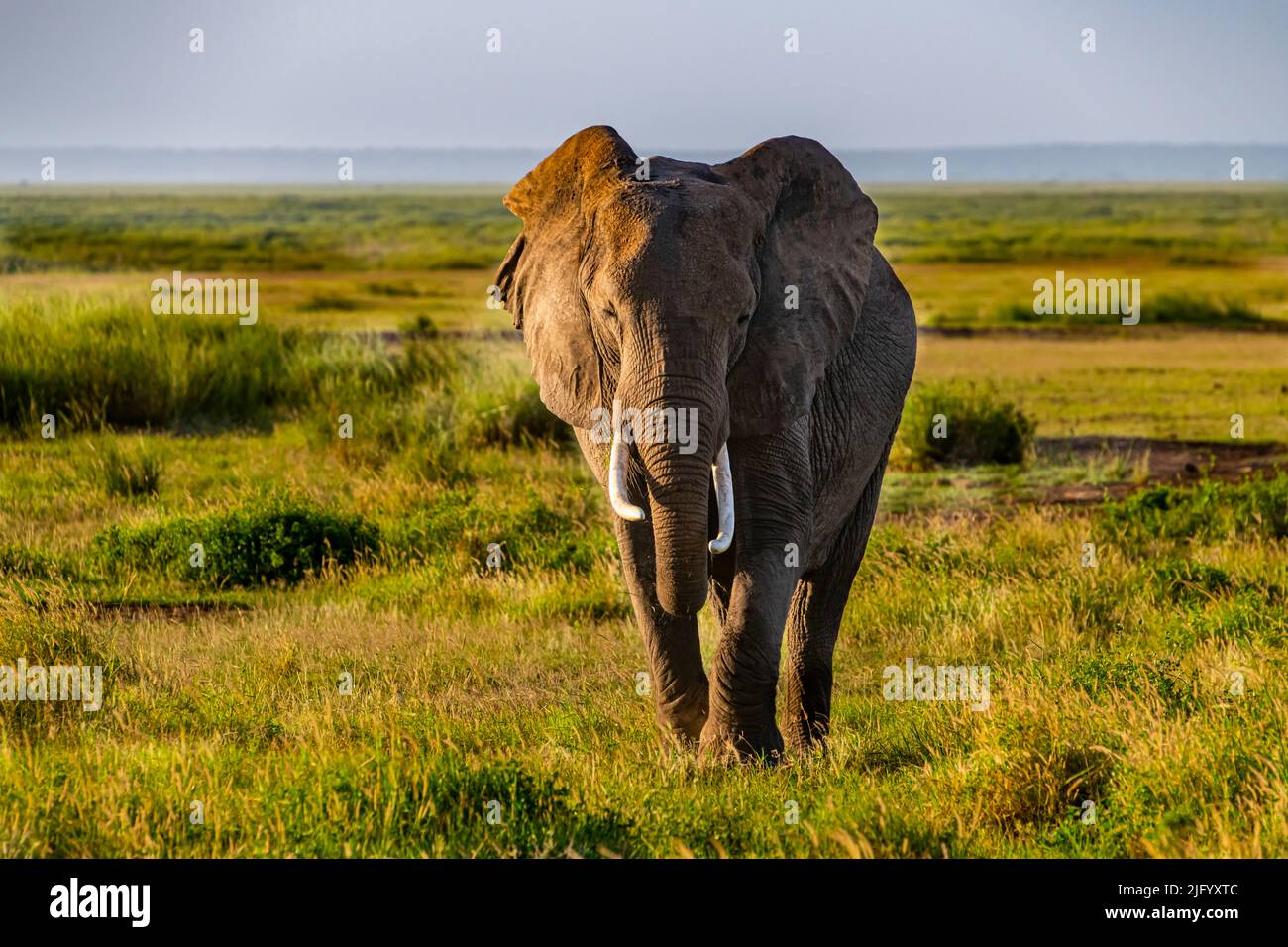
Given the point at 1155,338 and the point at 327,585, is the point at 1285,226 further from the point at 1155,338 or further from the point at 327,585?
the point at 327,585

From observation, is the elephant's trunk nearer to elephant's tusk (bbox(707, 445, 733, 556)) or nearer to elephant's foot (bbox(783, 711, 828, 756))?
elephant's tusk (bbox(707, 445, 733, 556))

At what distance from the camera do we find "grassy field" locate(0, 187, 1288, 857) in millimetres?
6664

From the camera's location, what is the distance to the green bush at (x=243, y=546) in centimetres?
1229

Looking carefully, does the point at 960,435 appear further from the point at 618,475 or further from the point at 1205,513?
the point at 618,475

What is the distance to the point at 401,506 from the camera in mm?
14438

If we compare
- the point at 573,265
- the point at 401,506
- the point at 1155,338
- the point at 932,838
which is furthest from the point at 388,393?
the point at 1155,338

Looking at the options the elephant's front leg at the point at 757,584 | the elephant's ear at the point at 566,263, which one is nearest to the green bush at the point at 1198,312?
the elephant's front leg at the point at 757,584

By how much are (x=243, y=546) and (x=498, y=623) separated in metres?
2.35

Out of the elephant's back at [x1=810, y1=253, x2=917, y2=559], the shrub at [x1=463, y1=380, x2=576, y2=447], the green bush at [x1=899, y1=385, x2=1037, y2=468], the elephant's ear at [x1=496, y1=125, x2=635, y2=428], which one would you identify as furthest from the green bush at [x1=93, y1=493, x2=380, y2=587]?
the green bush at [x1=899, y1=385, x2=1037, y2=468]

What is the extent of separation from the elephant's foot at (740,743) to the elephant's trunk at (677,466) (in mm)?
886

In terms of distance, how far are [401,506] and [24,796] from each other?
779cm

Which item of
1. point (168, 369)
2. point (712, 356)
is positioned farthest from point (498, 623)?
point (168, 369)

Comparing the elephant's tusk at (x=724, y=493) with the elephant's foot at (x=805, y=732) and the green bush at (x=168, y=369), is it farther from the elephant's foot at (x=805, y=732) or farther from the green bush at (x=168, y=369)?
the green bush at (x=168, y=369)

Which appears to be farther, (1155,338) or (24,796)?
(1155,338)
